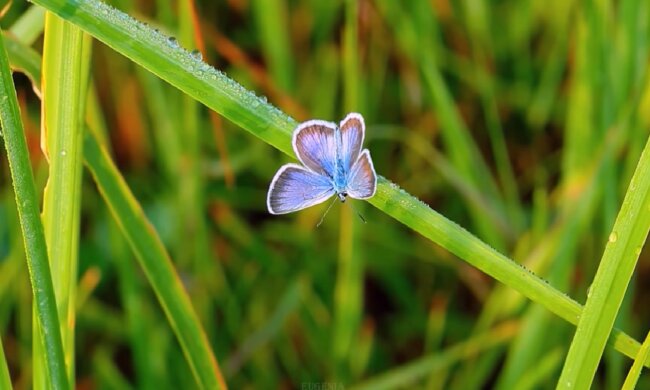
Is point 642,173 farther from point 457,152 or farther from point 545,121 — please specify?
point 545,121

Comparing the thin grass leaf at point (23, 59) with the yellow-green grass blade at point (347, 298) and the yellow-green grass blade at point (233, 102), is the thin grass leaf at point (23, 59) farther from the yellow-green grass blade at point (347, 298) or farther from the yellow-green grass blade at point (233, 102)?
the yellow-green grass blade at point (347, 298)

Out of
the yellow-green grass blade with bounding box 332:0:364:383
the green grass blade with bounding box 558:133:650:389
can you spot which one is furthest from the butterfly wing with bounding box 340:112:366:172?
the yellow-green grass blade with bounding box 332:0:364:383

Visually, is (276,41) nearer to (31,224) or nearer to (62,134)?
(62,134)

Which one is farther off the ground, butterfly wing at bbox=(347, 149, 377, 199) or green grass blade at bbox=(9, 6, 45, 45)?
green grass blade at bbox=(9, 6, 45, 45)

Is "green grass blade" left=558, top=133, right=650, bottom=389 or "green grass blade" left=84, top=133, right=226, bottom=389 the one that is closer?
"green grass blade" left=558, top=133, right=650, bottom=389

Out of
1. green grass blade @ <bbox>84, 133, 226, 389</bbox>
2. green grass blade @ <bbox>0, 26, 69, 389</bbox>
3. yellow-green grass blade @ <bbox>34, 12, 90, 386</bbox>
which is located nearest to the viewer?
green grass blade @ <bbox>0, 26, 69, 389</bbox>

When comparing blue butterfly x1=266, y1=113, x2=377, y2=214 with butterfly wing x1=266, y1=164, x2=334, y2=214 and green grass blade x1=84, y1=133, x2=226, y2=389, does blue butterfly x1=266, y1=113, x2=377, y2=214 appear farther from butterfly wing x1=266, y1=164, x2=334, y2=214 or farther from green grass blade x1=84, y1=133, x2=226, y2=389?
green grass blade x1=84, y1=133, x2=226, y2=389

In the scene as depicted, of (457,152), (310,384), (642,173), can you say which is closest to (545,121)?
(457,152)
